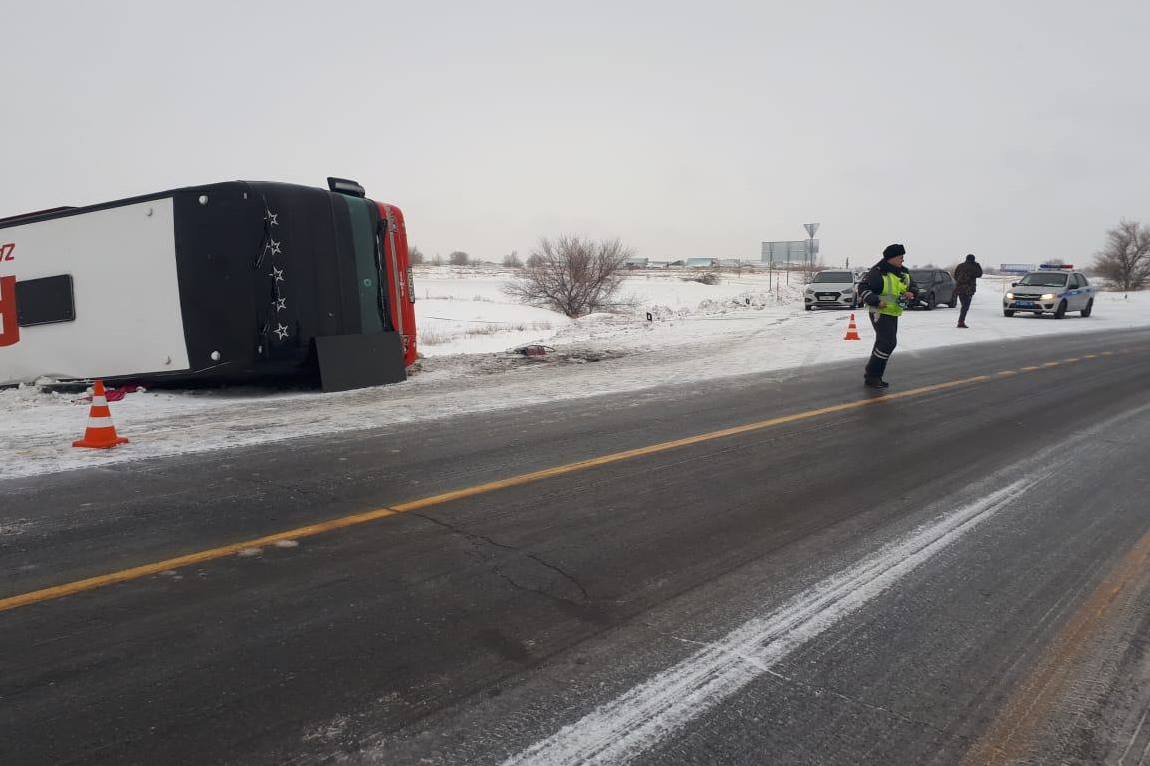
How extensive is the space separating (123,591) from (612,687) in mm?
2454

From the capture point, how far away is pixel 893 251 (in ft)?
31.9

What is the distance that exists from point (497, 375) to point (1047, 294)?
22708mm

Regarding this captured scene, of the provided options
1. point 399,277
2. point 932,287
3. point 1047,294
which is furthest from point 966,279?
point 399,277

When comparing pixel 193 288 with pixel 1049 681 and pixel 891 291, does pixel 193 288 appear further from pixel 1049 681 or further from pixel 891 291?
pixel 1049 681

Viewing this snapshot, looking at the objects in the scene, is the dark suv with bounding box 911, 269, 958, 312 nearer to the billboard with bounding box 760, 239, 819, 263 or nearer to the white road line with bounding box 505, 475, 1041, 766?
the billboard with bounding box 760, 239, 819, 263

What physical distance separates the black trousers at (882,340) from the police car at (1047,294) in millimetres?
19617

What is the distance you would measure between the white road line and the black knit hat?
6.45 meters

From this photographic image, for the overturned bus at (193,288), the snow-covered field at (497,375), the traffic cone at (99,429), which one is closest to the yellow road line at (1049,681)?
the snow-covered field at (497,375)

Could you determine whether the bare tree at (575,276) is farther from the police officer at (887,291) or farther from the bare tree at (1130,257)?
the bare tree at (1130,257)

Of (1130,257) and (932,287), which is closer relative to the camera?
(932,287)

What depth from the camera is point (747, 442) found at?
6.91m

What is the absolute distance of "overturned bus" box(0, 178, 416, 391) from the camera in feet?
30.9

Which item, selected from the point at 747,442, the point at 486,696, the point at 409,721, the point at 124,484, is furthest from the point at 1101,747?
the point at 124,484

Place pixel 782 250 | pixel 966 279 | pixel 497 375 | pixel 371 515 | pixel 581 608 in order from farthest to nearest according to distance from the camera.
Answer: pixel 782 250 → pixel 966 279 → pixel 497 375 → pixel 371 515 → pixel 581 608
